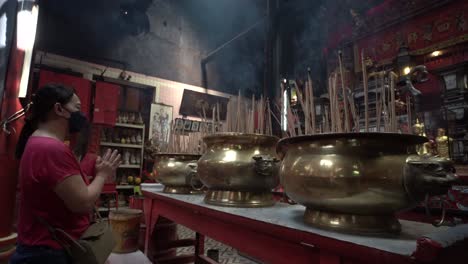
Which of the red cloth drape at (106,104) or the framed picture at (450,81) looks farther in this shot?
the framed picture at (450,81)

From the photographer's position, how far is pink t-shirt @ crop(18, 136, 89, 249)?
106 centimetres

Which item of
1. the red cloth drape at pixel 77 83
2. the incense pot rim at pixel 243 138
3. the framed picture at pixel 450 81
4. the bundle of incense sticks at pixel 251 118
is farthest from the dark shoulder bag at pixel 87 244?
the framed picture at pixel 450 81

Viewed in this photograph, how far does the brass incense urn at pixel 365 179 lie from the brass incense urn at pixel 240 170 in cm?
34

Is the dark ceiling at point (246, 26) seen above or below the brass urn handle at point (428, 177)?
above

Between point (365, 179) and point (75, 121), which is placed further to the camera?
point (75, 121)

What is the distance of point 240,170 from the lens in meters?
1.04

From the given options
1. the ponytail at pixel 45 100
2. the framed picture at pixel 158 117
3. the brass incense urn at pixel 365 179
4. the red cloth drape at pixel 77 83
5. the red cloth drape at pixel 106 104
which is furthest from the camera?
the framed picture at pixel 158 117

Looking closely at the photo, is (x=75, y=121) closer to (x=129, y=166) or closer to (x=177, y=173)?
(x=177, y=173)

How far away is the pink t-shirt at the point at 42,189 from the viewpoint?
41.8 inches

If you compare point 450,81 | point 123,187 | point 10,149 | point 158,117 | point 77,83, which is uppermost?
point 450,81

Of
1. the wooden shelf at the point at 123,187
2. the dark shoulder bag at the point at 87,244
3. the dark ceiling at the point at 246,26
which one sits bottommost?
the wooden shelf at the point at 123,187

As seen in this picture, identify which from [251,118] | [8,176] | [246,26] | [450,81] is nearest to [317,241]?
[251,118]

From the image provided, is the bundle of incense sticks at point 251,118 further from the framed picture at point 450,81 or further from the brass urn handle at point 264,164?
the framed picture at point 450,81

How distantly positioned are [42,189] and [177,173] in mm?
656
